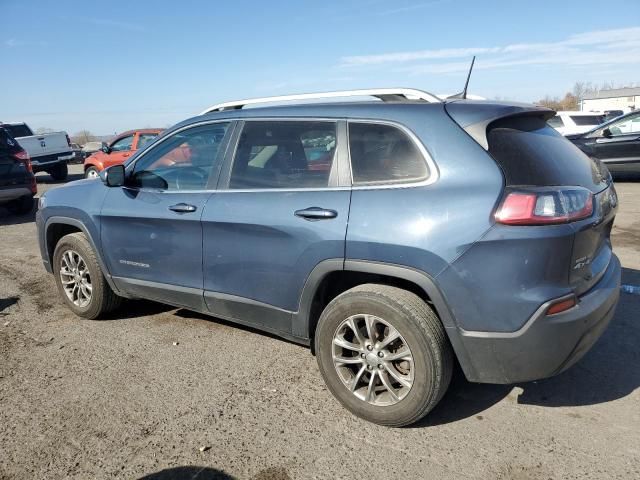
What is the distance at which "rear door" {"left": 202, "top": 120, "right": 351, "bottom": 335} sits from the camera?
9.94 feet

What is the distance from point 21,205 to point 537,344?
10996mm

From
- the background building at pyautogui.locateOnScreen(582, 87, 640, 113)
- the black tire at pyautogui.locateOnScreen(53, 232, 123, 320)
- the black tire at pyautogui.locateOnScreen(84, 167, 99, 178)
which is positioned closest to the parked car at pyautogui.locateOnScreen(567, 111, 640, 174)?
the black tire at pyautogui.locateOnScreen(53, 232, 123, 320)

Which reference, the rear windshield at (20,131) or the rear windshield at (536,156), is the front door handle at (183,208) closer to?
the rear windshield at (536,156)

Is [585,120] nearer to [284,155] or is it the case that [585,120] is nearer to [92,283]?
[284,155]

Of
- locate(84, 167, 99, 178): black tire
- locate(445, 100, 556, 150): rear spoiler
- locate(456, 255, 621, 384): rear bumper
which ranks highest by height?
locate(445, 100, 556, 150): rear spoiler

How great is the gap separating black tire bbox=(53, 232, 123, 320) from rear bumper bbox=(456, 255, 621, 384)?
3.11 metres

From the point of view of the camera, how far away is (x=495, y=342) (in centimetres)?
260

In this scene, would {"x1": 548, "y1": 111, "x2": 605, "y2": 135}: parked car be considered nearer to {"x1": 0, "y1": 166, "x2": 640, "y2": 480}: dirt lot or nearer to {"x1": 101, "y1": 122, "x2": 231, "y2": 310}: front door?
{"x1": 0, "y1": 166, "x2": 640, "y2": 480}: dirt lot

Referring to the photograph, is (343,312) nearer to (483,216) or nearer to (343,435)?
(343,435)

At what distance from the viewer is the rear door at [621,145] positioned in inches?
445

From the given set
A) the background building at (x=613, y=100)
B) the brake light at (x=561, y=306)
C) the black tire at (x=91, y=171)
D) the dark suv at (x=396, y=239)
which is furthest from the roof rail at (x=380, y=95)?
the background building at (x=613, y=100)

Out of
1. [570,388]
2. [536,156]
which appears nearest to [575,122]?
[570,388]

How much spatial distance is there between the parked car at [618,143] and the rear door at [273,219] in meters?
9.84

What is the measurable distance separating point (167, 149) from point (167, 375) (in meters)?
1.71
